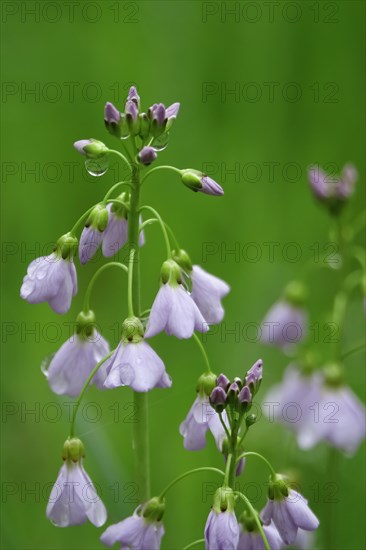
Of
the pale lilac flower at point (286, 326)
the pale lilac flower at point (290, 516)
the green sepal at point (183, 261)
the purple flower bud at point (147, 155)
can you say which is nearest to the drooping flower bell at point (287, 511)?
the pale lilac flower at point (290, 516)

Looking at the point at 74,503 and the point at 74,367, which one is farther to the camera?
the point at 74,367

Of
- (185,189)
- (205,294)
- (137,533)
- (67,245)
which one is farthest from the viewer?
(185,189)

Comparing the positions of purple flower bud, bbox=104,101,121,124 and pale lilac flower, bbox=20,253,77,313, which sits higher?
purple flower bud, bbox=104,101,121,124

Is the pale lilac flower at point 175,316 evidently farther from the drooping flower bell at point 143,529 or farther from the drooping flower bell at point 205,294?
the drooping flower bell at point 143,529

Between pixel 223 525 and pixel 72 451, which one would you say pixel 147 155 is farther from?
pixel 223 525

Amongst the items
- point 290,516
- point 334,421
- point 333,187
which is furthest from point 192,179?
point 334,421

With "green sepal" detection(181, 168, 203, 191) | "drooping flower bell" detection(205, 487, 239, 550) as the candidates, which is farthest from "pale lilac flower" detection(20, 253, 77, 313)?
"drooping flower bell" detection(205, 487, 239, 550)

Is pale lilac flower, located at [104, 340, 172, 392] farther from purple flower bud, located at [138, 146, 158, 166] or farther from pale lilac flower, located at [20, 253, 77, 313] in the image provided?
purple flower bud, located at [138, 146, 158, 166]
